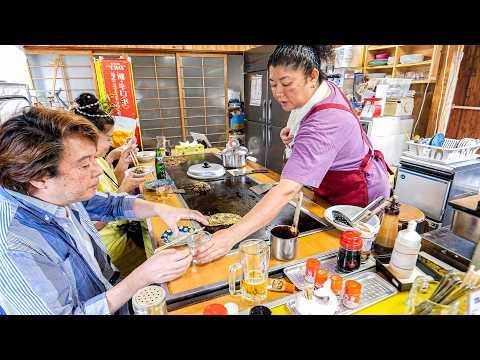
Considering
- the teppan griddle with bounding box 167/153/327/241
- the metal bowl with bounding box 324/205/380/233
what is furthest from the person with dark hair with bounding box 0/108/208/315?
the metal bowl with bounding box 324/205/380/233

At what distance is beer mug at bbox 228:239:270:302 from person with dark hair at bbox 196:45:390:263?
5.7 inches

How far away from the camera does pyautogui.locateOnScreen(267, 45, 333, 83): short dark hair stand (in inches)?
44.1

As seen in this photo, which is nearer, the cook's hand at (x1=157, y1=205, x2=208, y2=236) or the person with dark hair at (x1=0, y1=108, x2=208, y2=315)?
the person with dark hair at (x1=0, y1=108, x2=208, y2=315)

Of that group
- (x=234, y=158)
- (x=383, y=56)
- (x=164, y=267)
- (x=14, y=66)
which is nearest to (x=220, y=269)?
(x=164, y=267)

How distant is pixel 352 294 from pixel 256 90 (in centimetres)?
470

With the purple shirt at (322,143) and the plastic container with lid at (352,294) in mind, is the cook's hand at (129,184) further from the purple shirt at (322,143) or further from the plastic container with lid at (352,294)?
the plastic container with lid at (352,294)

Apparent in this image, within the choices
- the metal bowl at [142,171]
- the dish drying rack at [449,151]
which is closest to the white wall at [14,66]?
the metal bowl at [142,171]

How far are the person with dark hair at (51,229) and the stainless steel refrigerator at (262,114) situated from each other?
12.3 feet

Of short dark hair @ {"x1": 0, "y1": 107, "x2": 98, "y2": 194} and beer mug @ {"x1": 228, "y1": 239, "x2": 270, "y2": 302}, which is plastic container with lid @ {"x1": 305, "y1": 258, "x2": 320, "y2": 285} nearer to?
beer mug @ {"x1": 228, "y1": 239, "x2": 270, "y2": 302}

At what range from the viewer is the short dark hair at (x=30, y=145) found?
85 centimetres

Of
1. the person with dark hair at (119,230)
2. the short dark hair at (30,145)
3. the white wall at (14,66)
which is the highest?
the white wall at (14,66)

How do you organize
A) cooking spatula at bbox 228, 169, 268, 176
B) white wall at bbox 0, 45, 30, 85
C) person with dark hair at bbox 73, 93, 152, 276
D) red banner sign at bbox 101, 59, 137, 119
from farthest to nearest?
red banner sign at bbox 101, 59, 137, 119 < white wall at bbox 0, 45, 30, 85 < cooking spatula at bbox 228, 169, 268, 176 < person with dark hair at bbox 73, 93, 152, 276

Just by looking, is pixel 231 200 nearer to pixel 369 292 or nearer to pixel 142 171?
pixel 369 292
